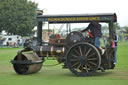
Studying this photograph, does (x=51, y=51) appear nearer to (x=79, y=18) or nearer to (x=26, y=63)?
(x=26, y=63)

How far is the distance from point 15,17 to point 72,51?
4601 centimetres

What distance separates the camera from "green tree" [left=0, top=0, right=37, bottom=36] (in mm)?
55009

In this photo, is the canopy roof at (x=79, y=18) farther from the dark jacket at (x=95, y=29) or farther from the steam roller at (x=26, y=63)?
the steam roller at (x=26, y=63)

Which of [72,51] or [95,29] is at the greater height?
[95,29]

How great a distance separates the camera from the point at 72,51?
34.6ft

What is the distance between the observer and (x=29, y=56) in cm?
1106

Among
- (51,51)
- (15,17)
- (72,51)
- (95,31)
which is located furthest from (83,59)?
(15,17)

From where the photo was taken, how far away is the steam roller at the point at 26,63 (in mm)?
10852

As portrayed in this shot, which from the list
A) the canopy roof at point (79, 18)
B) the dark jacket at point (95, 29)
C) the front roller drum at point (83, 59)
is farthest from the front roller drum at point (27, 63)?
the dark jacket at point (95, 29)

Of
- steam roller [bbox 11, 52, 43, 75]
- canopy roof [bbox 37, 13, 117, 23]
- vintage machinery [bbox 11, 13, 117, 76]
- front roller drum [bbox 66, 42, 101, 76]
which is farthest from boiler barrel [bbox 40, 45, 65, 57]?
canopy roof [bbox 37, 13, 117, 23]

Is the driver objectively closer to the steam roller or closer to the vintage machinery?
the vintage machinery

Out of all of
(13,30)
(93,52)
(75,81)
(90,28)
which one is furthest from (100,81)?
(13,30)

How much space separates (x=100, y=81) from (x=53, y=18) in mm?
3191

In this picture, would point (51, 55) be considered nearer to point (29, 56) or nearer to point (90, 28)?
point (29, 56)
